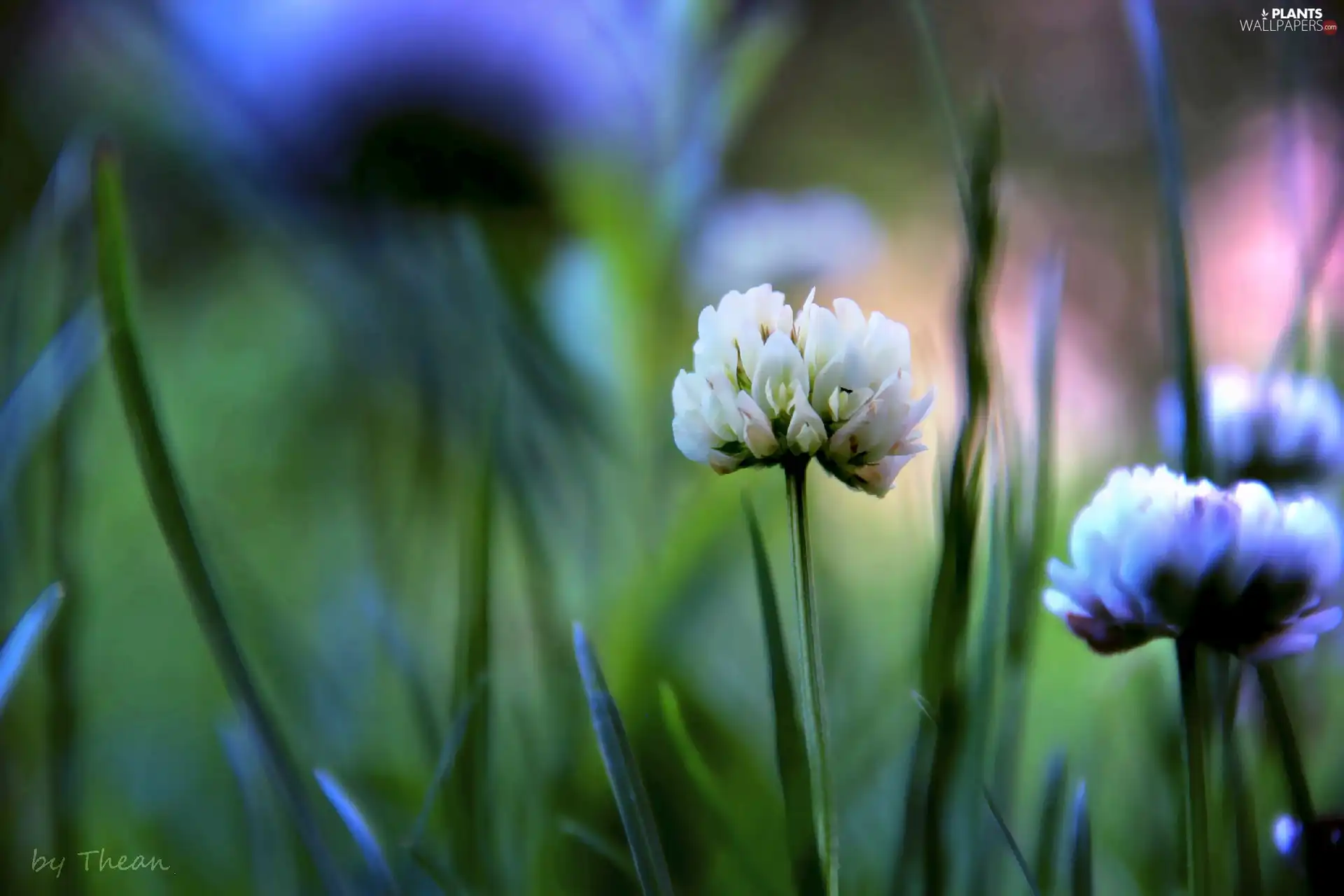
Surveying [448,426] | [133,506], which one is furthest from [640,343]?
[133,506]

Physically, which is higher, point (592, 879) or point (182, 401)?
point (182, 401)

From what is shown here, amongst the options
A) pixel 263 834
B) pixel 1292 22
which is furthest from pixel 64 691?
pixel 1292 22

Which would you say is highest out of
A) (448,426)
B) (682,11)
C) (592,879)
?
(682,11)

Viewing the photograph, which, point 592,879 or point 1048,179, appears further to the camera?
point 1048,179

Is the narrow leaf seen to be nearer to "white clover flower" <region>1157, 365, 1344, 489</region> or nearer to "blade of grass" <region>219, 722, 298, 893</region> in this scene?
"white clover flower" <region>1157, 365, 1344, 489</region>

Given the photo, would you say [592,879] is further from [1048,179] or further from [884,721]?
[1048,179]

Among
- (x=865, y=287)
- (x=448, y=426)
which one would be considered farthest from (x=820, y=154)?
(x=448, y=426)
